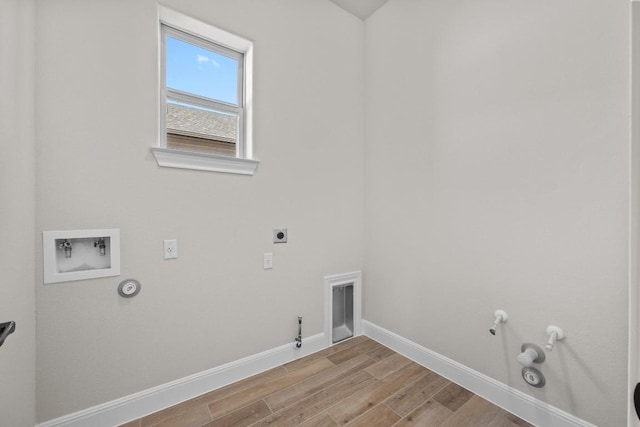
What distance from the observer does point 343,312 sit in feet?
8.01

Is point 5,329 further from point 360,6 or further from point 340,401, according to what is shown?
point 360,6

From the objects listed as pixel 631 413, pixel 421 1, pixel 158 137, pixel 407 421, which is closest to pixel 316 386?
pixel 407 421

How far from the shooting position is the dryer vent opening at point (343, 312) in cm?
236

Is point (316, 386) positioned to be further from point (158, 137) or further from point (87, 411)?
point (158, 137)

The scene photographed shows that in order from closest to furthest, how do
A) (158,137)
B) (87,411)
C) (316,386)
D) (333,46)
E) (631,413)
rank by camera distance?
(631,413), (87,411), (158,137), (316,386), (333,46)

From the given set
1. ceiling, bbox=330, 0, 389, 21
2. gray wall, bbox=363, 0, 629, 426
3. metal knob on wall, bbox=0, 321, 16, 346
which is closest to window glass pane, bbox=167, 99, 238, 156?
metal knob on wall, bbox=0, 321, 16, 346

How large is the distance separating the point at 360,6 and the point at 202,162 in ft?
6.48

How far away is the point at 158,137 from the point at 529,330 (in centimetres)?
236

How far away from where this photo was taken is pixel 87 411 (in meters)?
1.38

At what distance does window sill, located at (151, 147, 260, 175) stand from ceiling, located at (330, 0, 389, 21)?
5.45 feet

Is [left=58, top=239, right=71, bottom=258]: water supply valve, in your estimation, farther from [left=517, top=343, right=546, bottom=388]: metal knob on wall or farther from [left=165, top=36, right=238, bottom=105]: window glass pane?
[left=517, top=343, right=546, bottom=388]: metal knob on wall

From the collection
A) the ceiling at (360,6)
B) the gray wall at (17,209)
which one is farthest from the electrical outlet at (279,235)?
the ceiling at (360,6)

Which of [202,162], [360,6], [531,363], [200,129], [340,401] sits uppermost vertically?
[360,6]

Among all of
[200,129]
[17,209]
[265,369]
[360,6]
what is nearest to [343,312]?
[265,369]
